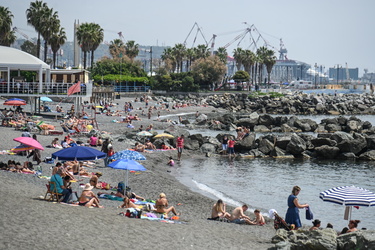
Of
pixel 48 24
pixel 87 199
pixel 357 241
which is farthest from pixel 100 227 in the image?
pixel 48 24

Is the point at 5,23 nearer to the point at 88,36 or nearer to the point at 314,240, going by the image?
the point at 88,36

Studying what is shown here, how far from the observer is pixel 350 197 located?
16391 millimetres

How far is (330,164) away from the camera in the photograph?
123ft

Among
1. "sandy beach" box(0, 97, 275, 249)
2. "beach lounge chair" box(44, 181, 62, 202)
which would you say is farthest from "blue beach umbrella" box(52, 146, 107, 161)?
"beach lounge chair" box(44, 181, 62, 202)

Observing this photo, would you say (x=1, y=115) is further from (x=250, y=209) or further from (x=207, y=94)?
(x=207, y=94)

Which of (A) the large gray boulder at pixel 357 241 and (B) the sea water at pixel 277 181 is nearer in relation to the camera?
(A) the large gray boulder at pixel 357 241

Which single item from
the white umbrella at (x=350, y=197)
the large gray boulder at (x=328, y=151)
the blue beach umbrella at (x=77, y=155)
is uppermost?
the blue beach umbrella at (x=77, y=155)

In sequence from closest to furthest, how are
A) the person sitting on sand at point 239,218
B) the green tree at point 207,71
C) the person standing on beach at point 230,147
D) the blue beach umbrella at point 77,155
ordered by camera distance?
the person sitting on sand at point 239,218 → the blue beach umbrella at point 77,155 → the person standing on beach at point 230,147 → the green tree at point 207,71

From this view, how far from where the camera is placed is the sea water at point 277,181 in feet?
77.6

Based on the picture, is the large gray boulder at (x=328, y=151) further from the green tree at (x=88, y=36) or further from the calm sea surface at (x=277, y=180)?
the green tree at (x=88, y=36)

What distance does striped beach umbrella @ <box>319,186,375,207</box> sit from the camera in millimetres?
16297

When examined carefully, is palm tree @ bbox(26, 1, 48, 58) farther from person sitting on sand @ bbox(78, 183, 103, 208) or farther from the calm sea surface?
person sitting on sand @ bbox(78, 183, 103, 208)

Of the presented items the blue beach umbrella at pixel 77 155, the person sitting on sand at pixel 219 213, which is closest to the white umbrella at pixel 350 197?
the person sitting on sand at pixel 219 213

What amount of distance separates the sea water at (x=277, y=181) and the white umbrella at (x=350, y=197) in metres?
4.50
